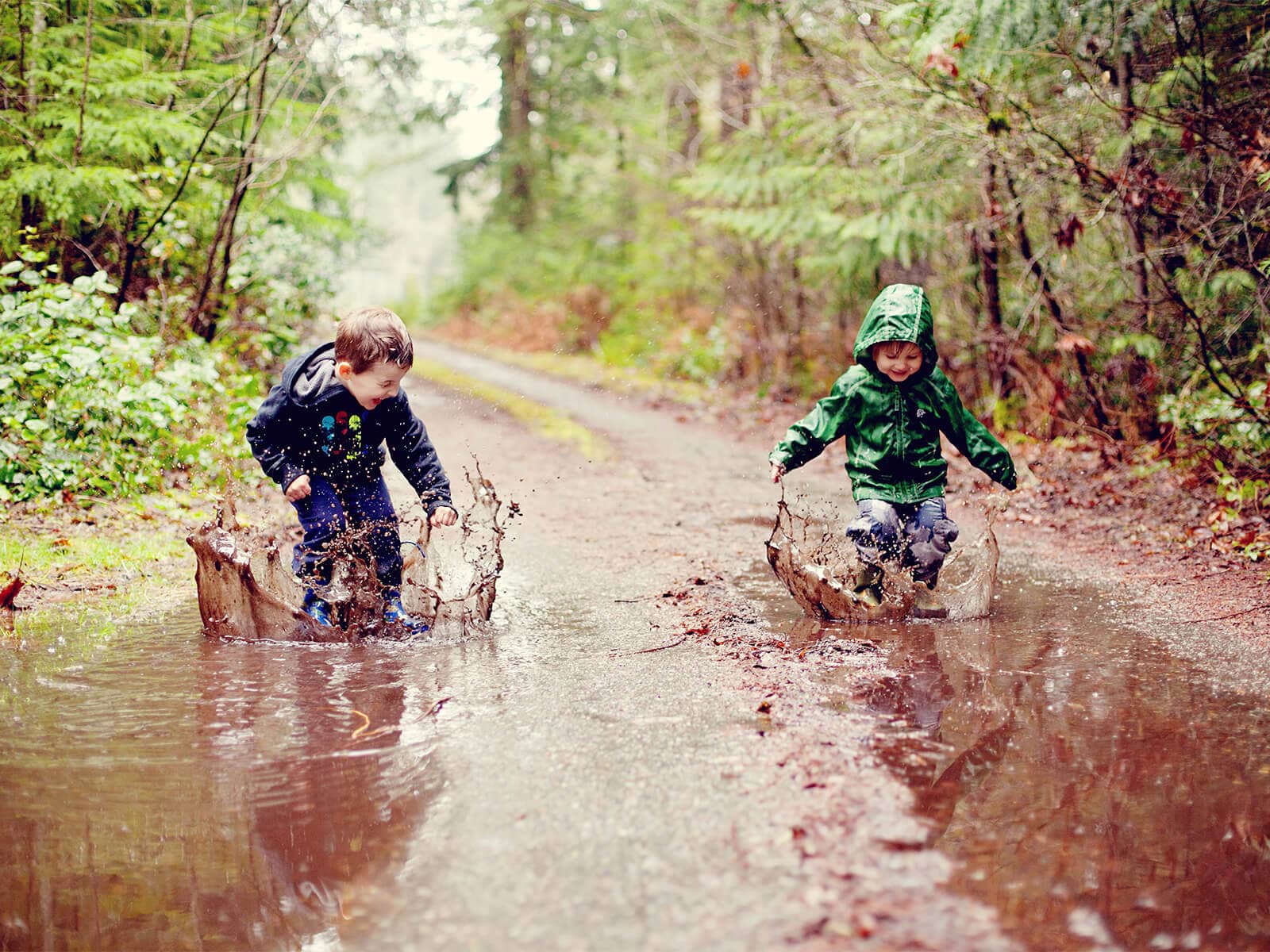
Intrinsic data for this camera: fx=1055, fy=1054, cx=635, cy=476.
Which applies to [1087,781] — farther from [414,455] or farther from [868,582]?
[414,455]

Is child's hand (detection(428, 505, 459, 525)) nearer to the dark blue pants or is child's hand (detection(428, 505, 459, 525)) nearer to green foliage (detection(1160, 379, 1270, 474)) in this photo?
the dark blue pants

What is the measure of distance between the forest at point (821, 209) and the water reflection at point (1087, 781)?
2570 mm

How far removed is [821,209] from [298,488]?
27.1 ft

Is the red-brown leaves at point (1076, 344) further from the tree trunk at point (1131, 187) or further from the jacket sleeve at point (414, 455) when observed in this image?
the jacket sleeve at point (414, 455)

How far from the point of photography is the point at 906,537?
5270mm

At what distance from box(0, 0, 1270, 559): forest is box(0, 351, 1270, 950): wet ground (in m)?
2.85

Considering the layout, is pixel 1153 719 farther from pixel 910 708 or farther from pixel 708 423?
pixel 708 423

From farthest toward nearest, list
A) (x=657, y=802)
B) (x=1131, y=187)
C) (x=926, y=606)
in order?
(x=1131, y=187) < (x=926, y=606) < (x=657, y=802)

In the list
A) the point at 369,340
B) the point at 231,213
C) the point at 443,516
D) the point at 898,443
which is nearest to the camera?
the point at 369,340

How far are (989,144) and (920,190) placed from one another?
2055 millimetres

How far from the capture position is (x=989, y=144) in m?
8.40

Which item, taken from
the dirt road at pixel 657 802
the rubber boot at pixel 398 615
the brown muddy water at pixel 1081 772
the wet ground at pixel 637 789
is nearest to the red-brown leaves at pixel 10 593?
the wet ground at pixel 637 789

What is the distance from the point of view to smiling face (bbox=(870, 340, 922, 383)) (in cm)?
516

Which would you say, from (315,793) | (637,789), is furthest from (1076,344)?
(315,793)
